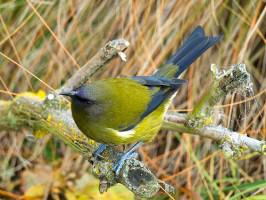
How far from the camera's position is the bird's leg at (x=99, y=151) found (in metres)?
2.73

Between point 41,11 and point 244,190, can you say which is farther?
point 41,11

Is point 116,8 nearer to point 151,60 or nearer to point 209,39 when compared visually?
point 151,60

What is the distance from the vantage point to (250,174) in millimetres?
3863

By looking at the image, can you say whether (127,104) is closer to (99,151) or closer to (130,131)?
(130,131)

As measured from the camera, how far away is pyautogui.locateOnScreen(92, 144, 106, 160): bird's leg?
2.73 meters

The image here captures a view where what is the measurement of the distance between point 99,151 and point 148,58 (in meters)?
1.07

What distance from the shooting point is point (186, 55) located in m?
3.23

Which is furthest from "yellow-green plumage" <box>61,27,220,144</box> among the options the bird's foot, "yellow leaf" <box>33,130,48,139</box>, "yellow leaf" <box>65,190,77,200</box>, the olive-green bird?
"yellow leaf" <box>65,190,77,200</box>

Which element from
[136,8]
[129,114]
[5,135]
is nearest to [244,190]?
[129,114]

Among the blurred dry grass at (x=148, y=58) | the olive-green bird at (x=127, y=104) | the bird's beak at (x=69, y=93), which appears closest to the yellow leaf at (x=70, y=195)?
the blurred dry grass at (x=148, y=58)

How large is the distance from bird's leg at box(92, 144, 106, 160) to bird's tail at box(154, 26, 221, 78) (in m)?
0.55

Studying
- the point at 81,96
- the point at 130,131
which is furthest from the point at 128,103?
the point at 81,96

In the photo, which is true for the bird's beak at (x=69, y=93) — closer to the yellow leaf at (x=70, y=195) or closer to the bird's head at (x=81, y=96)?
the bird's head at (x=81, y=96)

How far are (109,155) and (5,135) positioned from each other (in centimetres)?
138
